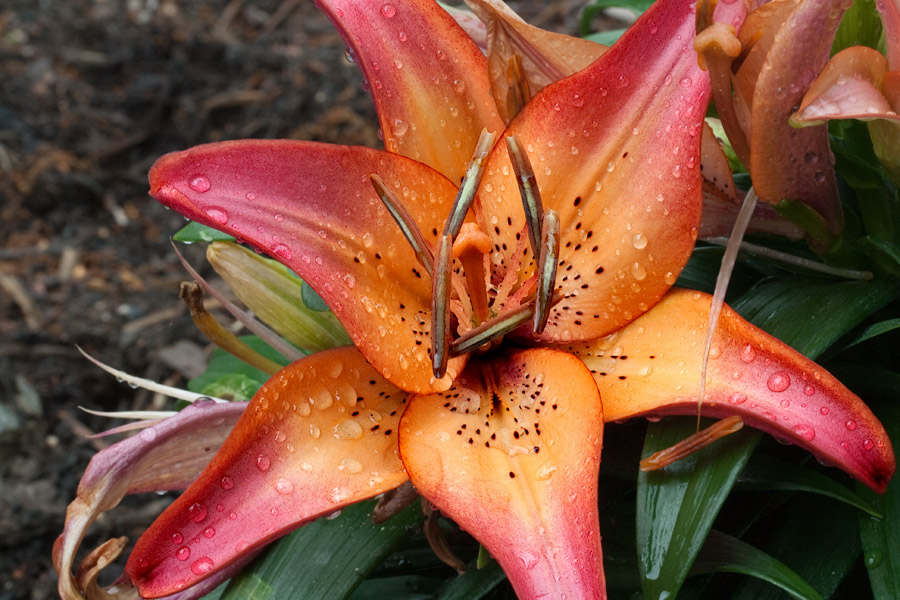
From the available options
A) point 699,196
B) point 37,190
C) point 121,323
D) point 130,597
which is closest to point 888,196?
point 699,196

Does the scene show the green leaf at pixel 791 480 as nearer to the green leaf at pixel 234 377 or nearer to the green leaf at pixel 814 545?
the green leaf at pixel 814 545

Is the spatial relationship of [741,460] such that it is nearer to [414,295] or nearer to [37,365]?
[414,295]

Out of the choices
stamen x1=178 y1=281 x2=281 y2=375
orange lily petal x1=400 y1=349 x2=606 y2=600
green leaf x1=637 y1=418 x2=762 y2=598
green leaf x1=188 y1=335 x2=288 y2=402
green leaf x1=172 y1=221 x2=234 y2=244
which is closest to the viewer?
orange lily petal x1=400 y1=349 x2=606 y2=600

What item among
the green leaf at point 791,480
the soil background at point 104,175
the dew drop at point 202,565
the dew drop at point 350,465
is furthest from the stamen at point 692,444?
the soil background at point 104,175

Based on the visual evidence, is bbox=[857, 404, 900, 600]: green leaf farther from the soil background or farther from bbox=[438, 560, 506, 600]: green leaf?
the soil background

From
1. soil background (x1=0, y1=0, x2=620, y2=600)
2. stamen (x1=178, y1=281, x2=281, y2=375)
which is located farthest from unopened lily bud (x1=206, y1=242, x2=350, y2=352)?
soil background (x1=0, y1=0, x2=620, y2=600)
